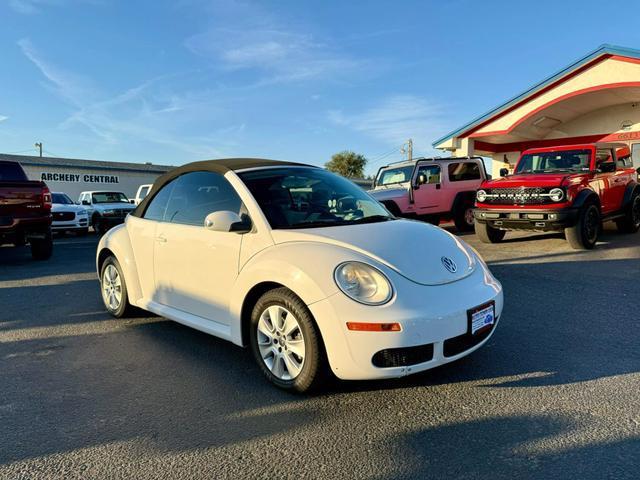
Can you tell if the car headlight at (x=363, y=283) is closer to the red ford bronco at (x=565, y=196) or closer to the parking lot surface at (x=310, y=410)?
the parking lot surface at (x=310, y=410)

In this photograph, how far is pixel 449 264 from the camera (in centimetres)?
335

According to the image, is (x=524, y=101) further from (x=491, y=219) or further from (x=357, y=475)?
(x=357, y=475)

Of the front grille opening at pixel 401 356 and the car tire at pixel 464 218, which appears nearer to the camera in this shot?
the front grille opening at pixel 401 356

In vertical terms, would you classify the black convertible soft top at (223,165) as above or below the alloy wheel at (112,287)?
above

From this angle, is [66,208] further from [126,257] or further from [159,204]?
[159,204]

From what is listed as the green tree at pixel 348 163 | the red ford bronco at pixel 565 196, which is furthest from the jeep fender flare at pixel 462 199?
the green tree at pixel 348 163

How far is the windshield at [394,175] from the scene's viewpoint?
12945 millimetres

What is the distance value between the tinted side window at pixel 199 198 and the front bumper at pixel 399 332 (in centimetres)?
130

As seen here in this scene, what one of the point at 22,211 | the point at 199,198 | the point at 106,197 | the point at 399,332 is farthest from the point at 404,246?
the point at 106,197

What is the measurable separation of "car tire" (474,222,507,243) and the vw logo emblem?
283 inches

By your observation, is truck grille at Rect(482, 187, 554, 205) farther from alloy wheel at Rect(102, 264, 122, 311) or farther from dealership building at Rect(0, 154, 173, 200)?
dealership building at Rect(0, 154, 173, 200)

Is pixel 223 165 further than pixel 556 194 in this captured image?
No

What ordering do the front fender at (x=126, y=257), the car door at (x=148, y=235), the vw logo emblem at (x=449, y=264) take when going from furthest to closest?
the front fender at (x=126, y=257)
the car door at (x=148, y=235)
the vw logo emblem at (x=449, y=264)

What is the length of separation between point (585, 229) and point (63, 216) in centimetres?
1510
